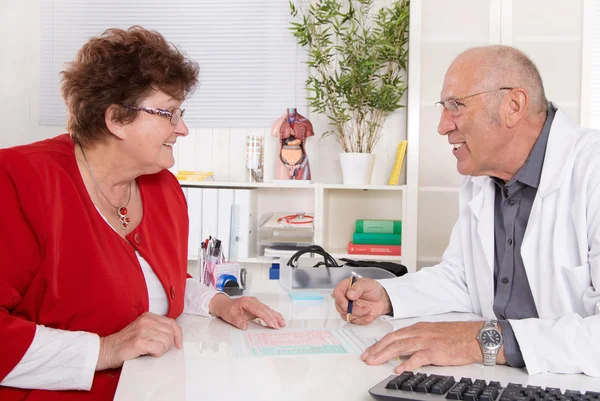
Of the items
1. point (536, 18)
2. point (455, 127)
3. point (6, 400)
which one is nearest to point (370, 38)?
point (536, 18)

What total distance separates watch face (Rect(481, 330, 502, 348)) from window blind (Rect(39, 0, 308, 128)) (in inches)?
110

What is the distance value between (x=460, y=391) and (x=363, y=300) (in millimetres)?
680

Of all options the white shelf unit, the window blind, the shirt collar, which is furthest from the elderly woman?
the window blind

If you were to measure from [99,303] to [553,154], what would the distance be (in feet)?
4.05

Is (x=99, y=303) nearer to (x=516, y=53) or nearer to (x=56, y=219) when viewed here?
(x=56, y=219)

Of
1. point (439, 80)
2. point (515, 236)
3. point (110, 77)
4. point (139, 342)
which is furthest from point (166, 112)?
point (439, 80)

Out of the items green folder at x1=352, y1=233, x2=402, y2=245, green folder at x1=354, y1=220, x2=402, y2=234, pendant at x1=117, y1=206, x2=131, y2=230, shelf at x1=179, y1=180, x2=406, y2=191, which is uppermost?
shelf at x1=179, y1=180, x2=406, y2=191

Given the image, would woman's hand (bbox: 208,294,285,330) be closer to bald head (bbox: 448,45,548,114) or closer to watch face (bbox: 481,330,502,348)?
watch face (bbox: 481,330,502,348)

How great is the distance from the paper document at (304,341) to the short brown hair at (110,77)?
70 centimetres

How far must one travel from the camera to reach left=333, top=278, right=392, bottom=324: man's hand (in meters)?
1.59

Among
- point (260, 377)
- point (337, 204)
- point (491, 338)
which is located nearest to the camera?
point (260, 377)

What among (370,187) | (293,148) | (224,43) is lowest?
(370,187)

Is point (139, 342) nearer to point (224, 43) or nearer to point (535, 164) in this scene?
point (535, 164)

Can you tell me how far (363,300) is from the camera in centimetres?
165
